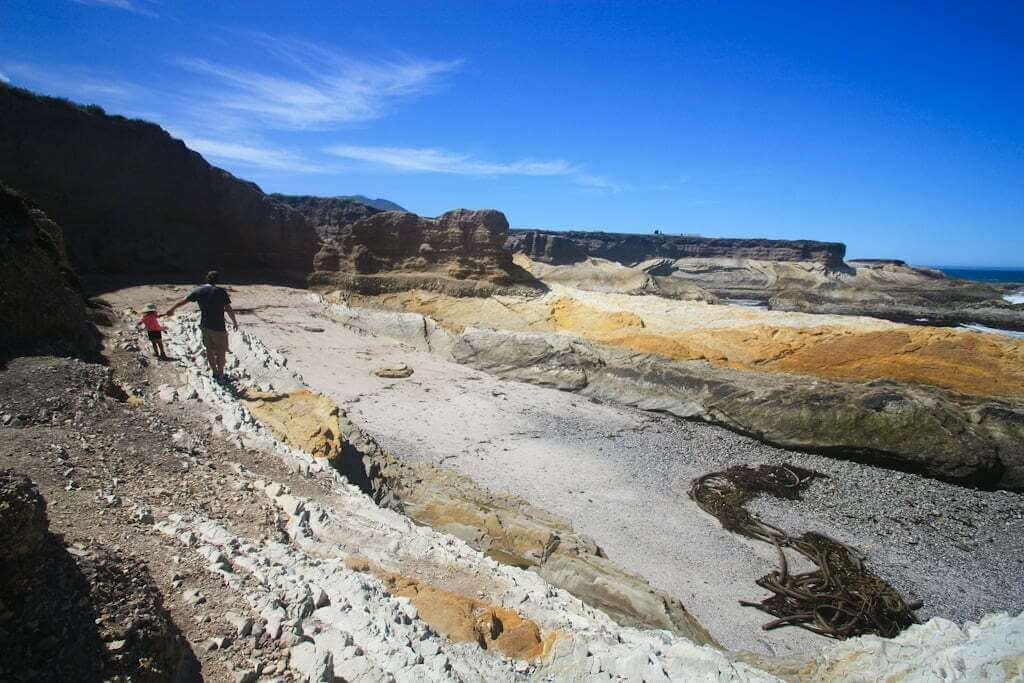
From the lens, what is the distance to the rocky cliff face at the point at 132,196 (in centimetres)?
2027

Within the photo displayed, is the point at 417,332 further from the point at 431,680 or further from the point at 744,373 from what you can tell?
the point at 431,680

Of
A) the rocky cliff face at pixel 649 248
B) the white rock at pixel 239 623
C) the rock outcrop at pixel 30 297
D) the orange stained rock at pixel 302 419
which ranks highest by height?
the rocky cliff face at pixel 649 248

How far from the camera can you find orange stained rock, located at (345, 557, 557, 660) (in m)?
3.63

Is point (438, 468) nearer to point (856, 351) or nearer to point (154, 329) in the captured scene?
point (154, 329)

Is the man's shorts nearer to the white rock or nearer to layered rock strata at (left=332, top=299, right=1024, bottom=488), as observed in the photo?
the white rock

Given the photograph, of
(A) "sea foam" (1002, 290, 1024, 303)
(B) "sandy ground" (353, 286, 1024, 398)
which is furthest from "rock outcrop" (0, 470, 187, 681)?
(A) "sea foam" (1002, 290, 1024, 303)

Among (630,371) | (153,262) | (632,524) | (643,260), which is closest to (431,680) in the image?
(632,524)

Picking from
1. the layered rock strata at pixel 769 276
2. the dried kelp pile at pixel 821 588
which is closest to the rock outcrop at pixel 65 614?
the dried kelp pile at pixel 821 588

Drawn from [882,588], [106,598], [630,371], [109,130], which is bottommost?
[882,588]

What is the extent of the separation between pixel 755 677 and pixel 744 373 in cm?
1183

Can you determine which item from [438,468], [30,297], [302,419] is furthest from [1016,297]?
[30,297]

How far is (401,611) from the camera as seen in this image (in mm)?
3441

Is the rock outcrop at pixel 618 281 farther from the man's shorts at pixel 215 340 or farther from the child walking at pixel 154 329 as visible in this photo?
the child walking at pixel 154 329

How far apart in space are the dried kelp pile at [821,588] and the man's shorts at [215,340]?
8297 mm
